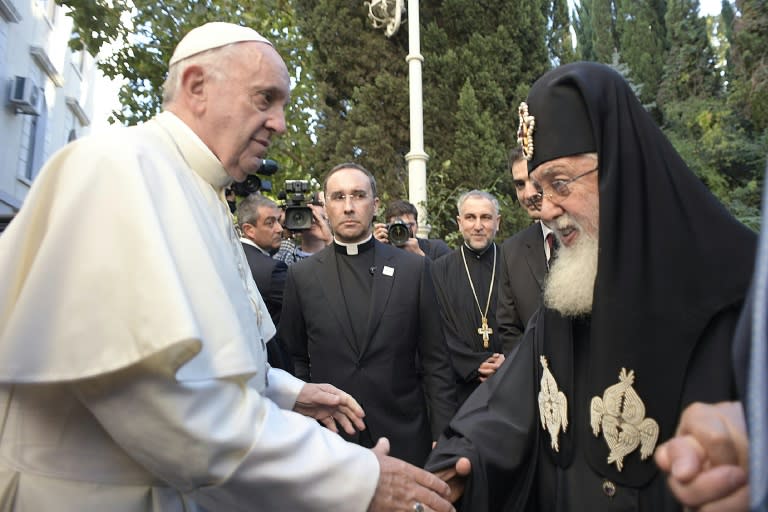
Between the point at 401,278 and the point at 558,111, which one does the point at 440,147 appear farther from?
the point at 558,111

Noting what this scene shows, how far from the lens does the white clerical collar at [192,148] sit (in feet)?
6.36

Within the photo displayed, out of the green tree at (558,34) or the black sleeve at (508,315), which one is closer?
the black sleeve at (508,315)

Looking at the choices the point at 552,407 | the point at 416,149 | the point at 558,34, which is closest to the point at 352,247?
the point at 552,407

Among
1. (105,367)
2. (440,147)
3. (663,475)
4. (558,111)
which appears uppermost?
(440,147)

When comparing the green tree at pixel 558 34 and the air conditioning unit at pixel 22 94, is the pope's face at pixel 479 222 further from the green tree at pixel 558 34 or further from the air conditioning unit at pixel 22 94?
the air conditioning unit at pixel 22 94

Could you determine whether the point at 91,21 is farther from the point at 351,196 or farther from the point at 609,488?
the point at 609,488

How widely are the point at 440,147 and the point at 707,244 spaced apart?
13.4m

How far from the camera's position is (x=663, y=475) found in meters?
1.84

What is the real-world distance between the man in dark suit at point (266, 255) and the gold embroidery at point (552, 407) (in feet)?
5.88

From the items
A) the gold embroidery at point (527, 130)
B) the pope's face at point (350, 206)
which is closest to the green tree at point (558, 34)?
the pope's face at point (350, 206)

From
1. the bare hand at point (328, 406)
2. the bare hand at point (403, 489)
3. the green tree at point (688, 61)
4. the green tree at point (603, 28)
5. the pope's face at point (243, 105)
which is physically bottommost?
the bare hand at point (403, 489)

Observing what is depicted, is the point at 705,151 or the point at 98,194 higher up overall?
the point at 705,151

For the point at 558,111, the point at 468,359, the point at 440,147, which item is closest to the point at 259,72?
the point at 558,111

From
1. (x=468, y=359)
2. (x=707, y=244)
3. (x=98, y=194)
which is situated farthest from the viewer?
(x=468, y=359)
